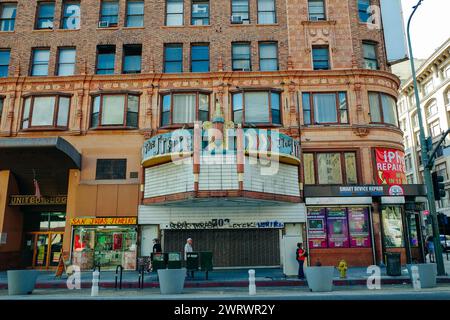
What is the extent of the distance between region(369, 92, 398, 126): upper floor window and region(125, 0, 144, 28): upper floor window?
17.5 metres

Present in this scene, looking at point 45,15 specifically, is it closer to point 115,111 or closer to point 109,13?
point 109,13

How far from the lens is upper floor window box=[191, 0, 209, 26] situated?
26.4 meters

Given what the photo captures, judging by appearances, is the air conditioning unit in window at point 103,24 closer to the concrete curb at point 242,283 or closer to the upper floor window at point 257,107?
the upper floor window at point 257,107

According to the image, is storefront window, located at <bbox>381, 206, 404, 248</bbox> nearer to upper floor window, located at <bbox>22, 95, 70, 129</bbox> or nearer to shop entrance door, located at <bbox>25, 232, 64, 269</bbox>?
shop entrance door, located at <bbox>25, 232, 64, 269</bbox>

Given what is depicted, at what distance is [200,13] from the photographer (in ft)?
87.1

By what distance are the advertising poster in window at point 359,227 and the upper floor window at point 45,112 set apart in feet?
65.3

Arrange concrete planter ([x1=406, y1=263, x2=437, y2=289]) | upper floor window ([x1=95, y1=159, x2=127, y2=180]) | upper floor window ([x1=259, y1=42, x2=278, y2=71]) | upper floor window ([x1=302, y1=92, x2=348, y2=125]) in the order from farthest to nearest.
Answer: upper floor window ([x1=259, y1=42, x2=278, y2=71]) < upper floor window ([x1=302, y1=92, x2=348, y2=125]) < upper floor window ([x1=95, y1=159, x2=127, y2=180]) < concrete planter ([x1=406, y1=263, x2=437, y2=289])

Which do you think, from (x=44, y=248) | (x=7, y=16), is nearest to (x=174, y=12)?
(x=7, y=16)

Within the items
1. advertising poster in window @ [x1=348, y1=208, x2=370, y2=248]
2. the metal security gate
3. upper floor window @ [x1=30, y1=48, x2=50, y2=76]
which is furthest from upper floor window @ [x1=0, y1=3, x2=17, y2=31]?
advertising poster in window @ [x1=348, y1=208, x2=370, y2=248]

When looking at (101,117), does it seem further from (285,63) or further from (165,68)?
(285,63)

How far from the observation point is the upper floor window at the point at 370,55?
25656 millimetres

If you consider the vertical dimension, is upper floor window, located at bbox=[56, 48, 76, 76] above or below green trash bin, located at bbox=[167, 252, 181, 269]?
above

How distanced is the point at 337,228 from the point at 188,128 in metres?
11.6

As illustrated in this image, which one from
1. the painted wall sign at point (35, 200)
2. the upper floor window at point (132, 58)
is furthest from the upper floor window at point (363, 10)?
the painted wall sign at point (35, 200)
